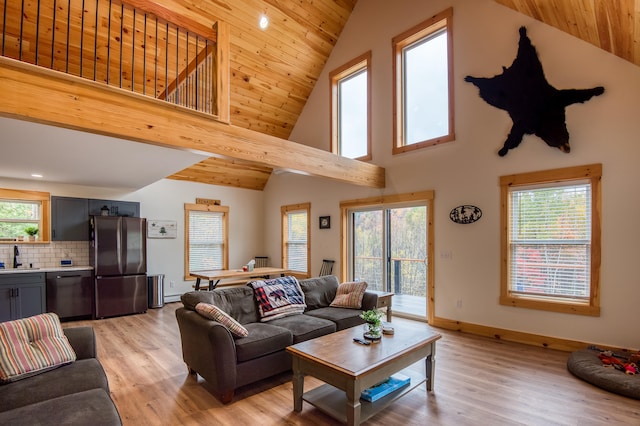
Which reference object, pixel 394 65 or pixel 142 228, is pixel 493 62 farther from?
pixel 142 228

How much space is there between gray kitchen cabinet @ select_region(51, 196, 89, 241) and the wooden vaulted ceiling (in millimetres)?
1900

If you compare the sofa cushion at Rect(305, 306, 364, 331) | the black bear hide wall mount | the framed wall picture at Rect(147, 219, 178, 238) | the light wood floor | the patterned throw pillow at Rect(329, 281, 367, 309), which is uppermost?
the black bear hide wall mount

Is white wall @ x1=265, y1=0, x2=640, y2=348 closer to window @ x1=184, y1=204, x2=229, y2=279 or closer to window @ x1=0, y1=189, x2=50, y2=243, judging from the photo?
window @ x1=184, y1=204, x2=229, y2=279

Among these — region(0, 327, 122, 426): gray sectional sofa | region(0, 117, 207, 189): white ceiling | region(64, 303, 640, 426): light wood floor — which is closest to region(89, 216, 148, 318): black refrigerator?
region(0, 117, 207, 189): white ceiling

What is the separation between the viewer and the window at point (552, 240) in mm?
4000

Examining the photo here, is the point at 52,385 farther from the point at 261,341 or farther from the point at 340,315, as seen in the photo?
the point at 340,315

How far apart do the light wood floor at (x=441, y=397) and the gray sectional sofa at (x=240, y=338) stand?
0.19 meters

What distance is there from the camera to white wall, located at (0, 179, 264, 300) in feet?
21.5

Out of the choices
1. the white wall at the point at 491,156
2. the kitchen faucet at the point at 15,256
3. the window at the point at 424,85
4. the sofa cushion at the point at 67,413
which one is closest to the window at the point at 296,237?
the white wall at the point at 491,156

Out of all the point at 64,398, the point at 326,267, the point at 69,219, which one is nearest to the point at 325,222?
the point at 326,267

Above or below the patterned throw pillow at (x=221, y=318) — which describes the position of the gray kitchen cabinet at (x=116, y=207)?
above

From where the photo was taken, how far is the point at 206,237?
813 cm

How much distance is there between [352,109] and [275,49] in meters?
1.93

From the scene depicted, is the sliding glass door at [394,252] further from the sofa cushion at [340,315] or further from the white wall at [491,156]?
the sofa cushion at [340,315]
